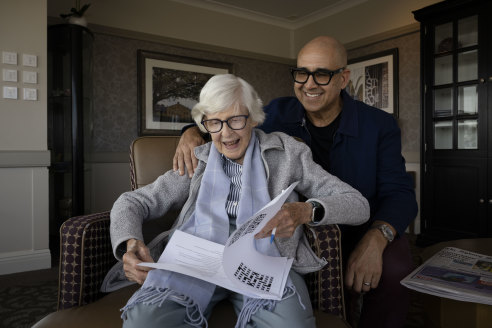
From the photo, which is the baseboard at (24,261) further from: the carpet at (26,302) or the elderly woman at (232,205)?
the elderly woman at (232,205)

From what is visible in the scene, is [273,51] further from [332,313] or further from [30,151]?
[332,313]

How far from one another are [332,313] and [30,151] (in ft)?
8.89

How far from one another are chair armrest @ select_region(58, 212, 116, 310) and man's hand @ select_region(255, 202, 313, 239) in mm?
568

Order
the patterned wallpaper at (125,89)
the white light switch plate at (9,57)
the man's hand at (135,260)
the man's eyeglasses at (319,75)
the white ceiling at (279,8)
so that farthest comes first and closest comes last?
the white ceiling at (279,8) < the patterned wallpaper at (125,89) < the white light switch plate at (9,57) < the man's eyeglasses at (319,75) < the man's hand at (135,260)

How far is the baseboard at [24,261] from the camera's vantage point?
9.66ft

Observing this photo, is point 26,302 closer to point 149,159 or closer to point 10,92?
point 149,159

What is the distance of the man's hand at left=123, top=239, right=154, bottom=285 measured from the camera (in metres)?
1.07

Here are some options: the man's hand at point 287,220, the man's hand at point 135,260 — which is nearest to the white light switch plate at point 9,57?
the man's hand at point 135,260

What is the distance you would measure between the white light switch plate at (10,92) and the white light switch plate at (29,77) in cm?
11

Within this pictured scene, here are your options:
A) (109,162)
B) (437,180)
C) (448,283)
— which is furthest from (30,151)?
(437,180)

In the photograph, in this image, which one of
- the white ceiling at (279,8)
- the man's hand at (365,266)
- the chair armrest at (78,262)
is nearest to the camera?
the chair armrest at (78,262)

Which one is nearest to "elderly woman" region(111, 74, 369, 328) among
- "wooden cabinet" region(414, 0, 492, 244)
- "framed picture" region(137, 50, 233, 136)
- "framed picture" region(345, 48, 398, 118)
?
"wooden cabinet" region(414, 0, 492, 244)

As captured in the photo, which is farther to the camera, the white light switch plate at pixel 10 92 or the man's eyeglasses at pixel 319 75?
the white light switch plate at pixel 10 92

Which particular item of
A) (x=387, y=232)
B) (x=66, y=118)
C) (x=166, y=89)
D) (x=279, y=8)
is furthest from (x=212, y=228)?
(x=279, y=8)
